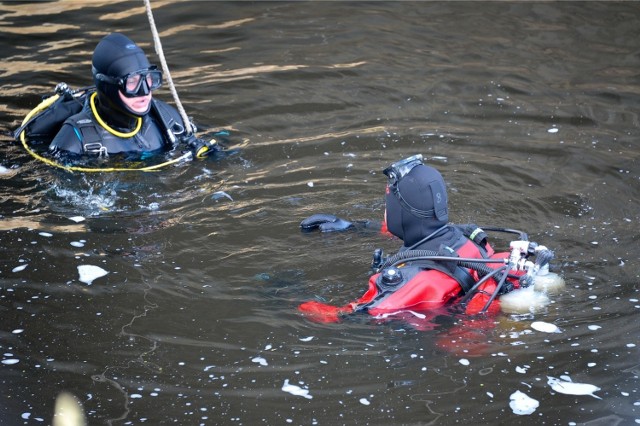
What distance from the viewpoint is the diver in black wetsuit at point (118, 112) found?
6.39m

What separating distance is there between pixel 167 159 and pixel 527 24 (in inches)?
192

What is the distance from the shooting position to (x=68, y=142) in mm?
6430

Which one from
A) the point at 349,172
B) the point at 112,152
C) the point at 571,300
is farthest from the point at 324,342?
the point at 112,152

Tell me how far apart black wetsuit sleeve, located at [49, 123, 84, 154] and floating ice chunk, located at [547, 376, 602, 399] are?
3.79m

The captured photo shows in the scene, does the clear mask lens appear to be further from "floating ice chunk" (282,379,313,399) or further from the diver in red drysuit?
"floating ice chunk" (282,379,313,399)

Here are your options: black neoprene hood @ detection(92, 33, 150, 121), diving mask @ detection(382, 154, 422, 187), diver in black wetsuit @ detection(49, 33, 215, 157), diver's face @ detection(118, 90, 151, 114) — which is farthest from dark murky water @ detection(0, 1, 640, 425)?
diving mask @ detection(382, 154, 422, 187)

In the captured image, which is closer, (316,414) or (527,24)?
(316,414)

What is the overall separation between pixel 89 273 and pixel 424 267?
2.06 m

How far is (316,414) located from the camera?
4082 millimetres

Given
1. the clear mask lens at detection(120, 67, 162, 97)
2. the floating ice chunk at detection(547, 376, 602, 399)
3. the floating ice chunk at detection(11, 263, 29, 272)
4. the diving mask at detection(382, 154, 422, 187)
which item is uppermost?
the clear mask lens at detection(120, 67, 162, 97)

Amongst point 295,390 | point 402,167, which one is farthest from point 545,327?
point 295,390

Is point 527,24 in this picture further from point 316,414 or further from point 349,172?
point 316,414

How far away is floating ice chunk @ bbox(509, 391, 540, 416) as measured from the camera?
4.10 m

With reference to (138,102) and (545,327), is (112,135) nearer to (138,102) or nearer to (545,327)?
(138,102)
